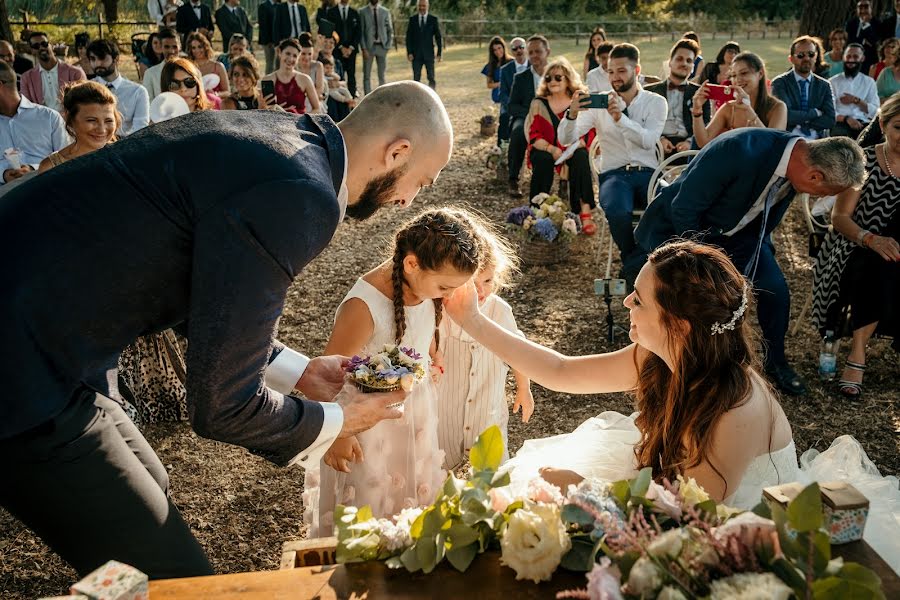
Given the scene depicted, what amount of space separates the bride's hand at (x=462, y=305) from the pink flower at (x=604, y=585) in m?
1.75

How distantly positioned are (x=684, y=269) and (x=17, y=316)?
1825 mm

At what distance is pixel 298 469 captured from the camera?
3820 millimetres

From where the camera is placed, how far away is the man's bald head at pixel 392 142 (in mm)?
1970

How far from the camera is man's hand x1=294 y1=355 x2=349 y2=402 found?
241cm

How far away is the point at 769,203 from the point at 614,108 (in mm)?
2279

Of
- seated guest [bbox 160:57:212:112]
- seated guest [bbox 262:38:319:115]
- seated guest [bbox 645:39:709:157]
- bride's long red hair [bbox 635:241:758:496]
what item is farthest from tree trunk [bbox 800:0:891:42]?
bride's long red hair [bbox 635:241:758:496]

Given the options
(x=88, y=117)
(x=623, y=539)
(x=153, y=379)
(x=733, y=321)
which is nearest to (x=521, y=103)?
(x=88, y=117)

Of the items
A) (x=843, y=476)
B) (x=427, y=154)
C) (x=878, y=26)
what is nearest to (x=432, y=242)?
(x=427, y=154)

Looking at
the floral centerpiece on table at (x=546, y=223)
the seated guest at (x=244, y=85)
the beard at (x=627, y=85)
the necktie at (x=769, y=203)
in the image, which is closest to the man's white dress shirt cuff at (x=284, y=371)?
the necktie at (x=769, y=203)

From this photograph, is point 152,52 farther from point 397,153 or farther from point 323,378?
point 397,153

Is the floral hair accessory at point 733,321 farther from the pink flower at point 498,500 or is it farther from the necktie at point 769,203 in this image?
the necktie at point 769,203

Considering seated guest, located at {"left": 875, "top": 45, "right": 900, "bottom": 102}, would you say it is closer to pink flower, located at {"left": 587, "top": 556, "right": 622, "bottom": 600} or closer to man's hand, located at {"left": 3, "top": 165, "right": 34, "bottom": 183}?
man's hand, located at {"left": 3, "top": 165, "right": 34, "bottom": 183}

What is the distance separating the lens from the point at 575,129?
23.8 ft

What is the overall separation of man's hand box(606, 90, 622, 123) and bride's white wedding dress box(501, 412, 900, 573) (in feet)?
11.7
